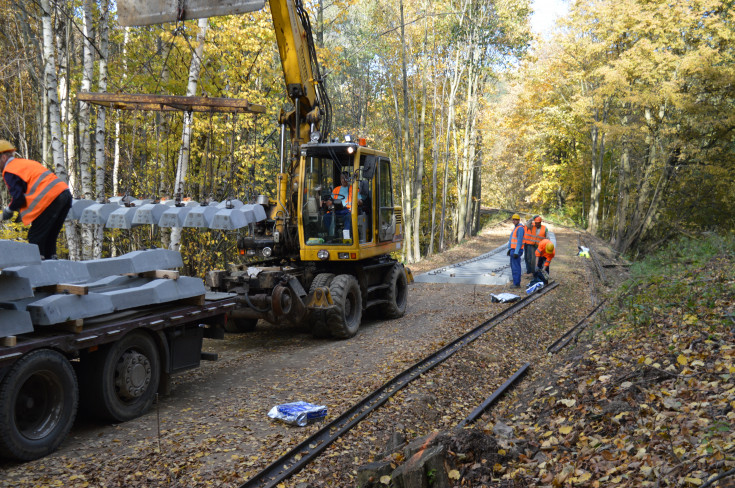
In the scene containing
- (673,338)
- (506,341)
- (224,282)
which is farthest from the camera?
(506,341)

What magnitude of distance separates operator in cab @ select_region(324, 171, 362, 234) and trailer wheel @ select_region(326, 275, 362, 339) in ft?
3.43

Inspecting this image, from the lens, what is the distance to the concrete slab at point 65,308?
524 centimetres

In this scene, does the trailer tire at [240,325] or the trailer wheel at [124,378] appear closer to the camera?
the trailer wheel at [124,378]

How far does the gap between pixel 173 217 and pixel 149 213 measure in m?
0.34

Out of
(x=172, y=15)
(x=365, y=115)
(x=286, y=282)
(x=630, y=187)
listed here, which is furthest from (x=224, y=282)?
(x=365, y=115)

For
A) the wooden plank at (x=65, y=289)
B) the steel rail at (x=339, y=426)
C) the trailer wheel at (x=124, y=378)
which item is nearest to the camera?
the steel rail at (x=339, y=426)

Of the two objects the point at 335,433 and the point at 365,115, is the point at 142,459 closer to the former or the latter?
the point at 335,433

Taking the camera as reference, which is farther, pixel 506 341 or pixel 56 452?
pixel 506 341

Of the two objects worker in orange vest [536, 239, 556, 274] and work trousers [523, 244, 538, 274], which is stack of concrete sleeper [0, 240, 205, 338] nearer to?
work trousers [523, 244, 538, 274]

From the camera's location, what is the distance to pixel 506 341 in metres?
10.8

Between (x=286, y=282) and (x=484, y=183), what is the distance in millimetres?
51136

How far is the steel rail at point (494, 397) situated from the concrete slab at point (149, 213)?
5.14 meters

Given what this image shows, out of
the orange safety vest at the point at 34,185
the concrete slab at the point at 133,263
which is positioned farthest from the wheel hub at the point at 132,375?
the orange safety vest at the point at 34,185

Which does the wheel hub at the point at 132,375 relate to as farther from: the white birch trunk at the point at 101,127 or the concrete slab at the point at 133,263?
the white birch trunk at the point at 101,127
